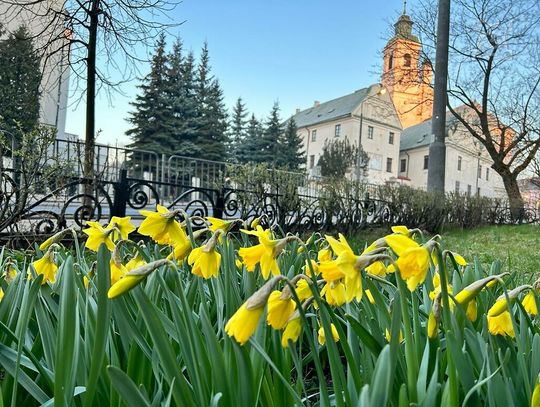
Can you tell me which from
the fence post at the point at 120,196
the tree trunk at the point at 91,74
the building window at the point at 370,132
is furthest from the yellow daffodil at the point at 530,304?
the building window at the point at 370,132

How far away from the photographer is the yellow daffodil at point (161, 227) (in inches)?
42.0

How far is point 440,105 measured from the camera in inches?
370

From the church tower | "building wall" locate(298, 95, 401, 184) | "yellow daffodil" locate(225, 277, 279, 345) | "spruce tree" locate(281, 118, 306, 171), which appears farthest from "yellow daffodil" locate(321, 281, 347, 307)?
"building wall" locate(298, 95, 401, 184)

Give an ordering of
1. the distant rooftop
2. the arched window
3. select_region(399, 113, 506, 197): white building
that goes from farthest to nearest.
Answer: select_region(399, 113, 506, 197): white building → the distant rooftop → the arched window

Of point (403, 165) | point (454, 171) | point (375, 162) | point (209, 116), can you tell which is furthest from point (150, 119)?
point (454, 171)

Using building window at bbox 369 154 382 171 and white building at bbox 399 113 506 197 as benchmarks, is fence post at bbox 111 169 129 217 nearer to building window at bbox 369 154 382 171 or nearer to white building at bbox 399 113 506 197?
building window at bbox 369 154 382 171

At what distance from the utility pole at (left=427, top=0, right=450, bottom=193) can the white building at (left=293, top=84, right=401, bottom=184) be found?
26568mm

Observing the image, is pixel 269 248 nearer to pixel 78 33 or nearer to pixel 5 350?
pixel 5 350

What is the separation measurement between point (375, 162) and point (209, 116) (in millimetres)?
17620

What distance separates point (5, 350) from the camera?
89 cm

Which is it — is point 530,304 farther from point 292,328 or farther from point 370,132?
point 370,132

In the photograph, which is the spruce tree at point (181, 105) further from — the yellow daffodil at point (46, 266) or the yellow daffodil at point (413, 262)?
the yellow daffodil at point (413, 262)

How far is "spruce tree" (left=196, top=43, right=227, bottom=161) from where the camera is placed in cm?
2766

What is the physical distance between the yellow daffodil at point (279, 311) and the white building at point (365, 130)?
35.6 m
